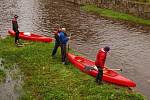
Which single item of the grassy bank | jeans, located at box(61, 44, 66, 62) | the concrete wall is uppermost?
the concrete wall

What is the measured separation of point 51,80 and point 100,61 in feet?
9.32

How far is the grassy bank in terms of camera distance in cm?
1595

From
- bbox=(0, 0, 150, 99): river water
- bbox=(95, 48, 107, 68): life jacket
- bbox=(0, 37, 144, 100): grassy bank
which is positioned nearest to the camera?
bbox=(0, 37, 144, 100): grassy bank

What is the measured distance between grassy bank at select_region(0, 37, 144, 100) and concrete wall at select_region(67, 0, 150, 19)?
19.0 meters

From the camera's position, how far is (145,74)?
2144 centimetres

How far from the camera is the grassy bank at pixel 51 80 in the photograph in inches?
628

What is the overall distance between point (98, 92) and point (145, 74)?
6.15 m

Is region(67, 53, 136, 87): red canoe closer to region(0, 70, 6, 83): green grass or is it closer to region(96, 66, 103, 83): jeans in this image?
region(96, 66, 103, 83): jeans

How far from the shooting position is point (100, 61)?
1709 cm

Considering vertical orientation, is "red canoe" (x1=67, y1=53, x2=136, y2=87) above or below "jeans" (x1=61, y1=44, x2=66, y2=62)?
below

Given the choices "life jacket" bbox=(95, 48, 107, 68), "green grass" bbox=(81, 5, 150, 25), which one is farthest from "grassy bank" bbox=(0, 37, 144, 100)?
"green grass" bbox=(81, 5, 150, 25)

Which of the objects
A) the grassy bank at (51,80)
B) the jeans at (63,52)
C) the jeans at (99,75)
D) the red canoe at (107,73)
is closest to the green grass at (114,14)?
the grassy bank at (51,80)

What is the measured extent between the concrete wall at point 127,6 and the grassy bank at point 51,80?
19047mm

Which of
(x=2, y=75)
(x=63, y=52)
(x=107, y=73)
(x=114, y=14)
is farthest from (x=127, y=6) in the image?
(x=2, y=75)
